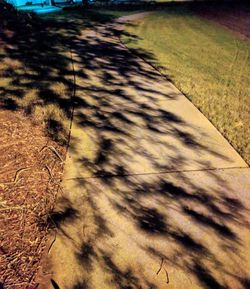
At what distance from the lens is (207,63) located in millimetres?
8750

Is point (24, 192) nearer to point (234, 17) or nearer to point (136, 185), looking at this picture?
point (136, 185)

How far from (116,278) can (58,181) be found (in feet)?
5.10

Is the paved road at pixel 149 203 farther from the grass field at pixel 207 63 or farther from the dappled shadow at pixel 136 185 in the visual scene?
the grass field at pixel 207 63

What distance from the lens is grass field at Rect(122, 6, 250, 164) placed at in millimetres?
5766

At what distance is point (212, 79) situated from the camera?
757cm

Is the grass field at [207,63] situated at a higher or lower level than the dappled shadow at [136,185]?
higher

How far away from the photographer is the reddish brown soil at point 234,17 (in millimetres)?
13745

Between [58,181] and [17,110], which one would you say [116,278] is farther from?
[17,110]

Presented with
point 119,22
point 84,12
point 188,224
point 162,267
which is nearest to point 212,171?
point 188,224

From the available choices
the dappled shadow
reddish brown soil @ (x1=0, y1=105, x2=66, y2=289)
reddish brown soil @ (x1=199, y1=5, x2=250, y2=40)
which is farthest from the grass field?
reddish brown soil @ (x1=0, y1=105, x2=66, y2=289)

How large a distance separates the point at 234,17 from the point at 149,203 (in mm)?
16582

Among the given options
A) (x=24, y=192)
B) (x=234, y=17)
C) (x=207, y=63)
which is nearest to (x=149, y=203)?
(x=24, y=192)

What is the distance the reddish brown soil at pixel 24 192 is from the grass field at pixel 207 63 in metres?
3.06

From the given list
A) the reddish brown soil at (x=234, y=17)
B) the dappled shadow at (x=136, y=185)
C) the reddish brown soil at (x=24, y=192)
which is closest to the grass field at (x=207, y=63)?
the dappled shadow at (x=136, y=185)
